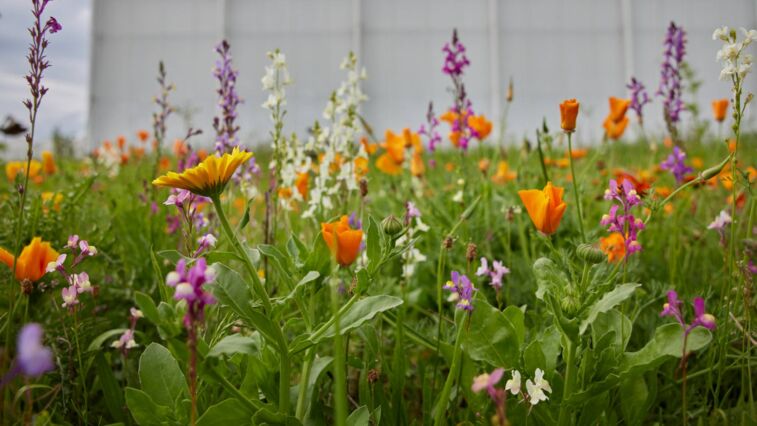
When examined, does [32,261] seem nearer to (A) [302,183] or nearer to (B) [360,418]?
(B) [360,418]

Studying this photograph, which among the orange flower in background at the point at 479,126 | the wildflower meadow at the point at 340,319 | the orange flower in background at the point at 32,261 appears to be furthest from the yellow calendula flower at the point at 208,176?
the orange flower in background at the point at 479,126

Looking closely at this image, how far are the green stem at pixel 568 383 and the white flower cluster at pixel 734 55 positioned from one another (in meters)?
0.37

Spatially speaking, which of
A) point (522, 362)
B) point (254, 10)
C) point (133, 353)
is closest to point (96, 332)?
point (133, 353)

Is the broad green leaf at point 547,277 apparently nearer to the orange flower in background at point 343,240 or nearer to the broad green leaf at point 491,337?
the broad green leaf at point 491,337

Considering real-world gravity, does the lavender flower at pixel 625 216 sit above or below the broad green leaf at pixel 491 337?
above

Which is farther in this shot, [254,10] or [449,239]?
[254,10]

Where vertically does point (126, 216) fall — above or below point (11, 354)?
above

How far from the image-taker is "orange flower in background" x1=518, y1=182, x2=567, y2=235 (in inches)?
26.1

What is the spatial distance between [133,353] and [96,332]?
7cm

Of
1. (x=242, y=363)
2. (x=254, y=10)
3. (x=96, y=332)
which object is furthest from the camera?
(x=254, y=10)

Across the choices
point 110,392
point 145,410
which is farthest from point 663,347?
point 110,392

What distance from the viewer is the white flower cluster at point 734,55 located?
691 mm

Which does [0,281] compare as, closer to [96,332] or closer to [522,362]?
[96,332]

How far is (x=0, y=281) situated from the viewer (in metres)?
0.89
